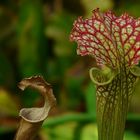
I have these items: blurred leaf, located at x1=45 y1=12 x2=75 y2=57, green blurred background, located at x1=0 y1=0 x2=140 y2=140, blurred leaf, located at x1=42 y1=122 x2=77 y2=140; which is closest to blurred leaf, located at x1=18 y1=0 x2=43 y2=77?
A: green blurred background, located at x1=0 y1=0 x2=140 y2=140

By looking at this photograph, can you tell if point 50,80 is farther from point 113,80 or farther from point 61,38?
point 113,80

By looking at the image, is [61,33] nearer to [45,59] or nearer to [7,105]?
[45,59]

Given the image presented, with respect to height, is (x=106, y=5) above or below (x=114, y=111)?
above

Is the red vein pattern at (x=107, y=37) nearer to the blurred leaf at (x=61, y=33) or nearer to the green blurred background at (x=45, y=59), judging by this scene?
the green blurred background at (x=45, y=59)

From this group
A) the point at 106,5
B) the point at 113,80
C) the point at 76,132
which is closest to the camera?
the point at 113,80

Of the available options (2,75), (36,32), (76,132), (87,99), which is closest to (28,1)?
(36,32)

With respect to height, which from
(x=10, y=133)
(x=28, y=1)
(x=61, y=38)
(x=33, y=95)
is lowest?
(x=10, y=133)

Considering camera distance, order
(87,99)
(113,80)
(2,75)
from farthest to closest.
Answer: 1. (2,75)
2. (87,99)
3. (113,80)

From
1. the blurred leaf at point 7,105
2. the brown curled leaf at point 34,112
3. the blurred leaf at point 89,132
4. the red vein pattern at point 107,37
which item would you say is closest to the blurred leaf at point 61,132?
the blurred leaf at point 89,132
